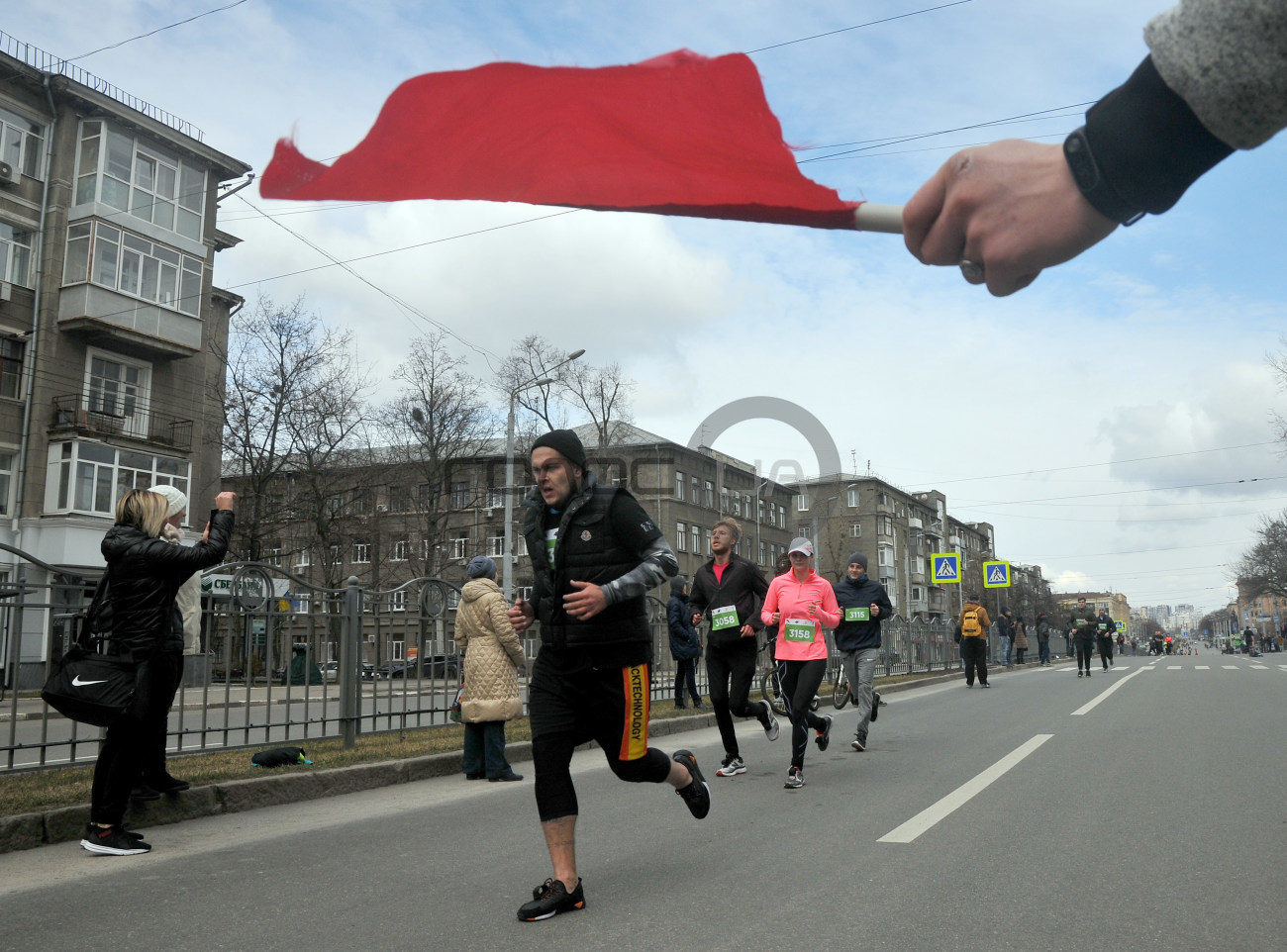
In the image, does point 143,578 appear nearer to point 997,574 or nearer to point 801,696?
point 801,696

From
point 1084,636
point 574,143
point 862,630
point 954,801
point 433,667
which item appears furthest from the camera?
point 1084,636

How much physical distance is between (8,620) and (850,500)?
99.2 meters

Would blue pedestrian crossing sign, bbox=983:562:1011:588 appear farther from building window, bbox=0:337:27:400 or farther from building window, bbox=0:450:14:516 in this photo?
building window, bbox=0:337:27:400

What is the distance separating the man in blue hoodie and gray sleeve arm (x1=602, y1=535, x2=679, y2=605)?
19.8 ft

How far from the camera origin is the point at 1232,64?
1330 mm

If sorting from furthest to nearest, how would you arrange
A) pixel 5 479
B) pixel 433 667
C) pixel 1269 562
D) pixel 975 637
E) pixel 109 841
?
pixel 1269 562
pixel 5 479
pixel 975 637
pixel 433 667
pixel 109 841

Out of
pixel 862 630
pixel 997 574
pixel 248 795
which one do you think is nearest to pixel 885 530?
pixel 997 574

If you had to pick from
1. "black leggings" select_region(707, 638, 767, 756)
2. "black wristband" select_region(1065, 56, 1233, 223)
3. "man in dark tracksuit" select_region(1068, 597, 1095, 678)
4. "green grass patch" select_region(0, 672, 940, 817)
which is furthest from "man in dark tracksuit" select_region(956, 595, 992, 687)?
"black wristband" select_region(1065, 56, 1233, 223)

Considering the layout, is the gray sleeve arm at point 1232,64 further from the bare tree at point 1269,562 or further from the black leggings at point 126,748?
the bare tree at point 1269,562

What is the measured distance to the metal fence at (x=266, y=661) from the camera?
7617 mm

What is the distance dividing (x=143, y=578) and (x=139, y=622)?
0.82 ft

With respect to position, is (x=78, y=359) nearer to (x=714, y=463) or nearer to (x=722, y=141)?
(x=722, y=141)

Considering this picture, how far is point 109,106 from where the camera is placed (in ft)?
102

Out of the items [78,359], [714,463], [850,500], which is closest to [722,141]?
[78,359]
